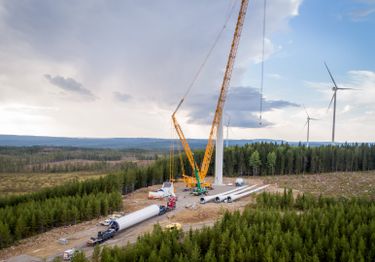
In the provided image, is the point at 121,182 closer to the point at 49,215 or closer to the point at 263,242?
the point at 49,215

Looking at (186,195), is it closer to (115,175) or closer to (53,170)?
(115,175)

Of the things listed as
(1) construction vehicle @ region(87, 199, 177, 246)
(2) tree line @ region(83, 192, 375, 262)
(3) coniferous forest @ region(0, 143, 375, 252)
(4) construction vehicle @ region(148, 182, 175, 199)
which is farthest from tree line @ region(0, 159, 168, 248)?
(2) tree line @ region(83, 192, 375, 262)

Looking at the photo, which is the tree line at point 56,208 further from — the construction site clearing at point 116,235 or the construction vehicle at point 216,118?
the construction vehicle at point 216,118

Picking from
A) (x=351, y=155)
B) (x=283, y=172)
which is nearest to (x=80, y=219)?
(x=283, y=172)

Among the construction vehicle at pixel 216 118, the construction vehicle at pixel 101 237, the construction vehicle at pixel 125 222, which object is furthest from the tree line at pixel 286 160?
the construction vehicle at pixel 101 237

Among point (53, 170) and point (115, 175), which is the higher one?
point (115, 175)

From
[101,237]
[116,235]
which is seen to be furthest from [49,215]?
[101,237]

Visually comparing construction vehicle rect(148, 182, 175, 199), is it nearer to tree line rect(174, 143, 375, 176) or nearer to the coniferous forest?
the coniferous forest
